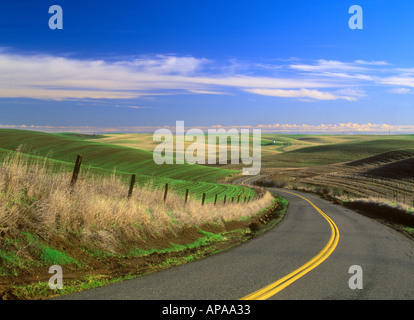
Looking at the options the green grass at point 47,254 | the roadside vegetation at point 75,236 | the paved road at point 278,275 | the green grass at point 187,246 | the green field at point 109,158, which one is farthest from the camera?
the green field at point 109,158

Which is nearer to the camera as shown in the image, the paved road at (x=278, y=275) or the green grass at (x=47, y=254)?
the paved road at (x=278, y=275)

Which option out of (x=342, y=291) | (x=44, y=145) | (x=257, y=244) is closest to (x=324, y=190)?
(x=257, y=244)

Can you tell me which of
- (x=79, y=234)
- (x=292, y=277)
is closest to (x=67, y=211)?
(x=79, y=234)

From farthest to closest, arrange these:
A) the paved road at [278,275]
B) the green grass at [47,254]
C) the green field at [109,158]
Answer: the green field at [109,158], the green grass at [47,254], the paved road at [278,275]

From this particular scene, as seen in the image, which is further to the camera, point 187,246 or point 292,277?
point 187,246

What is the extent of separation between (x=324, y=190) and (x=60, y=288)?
55.3 meters

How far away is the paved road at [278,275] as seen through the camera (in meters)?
6.68

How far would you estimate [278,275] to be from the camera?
830 cm

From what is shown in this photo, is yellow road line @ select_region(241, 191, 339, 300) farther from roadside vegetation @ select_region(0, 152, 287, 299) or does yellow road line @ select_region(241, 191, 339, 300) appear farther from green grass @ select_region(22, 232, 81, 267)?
green grass @ select_region(22, 232, 81, 267)

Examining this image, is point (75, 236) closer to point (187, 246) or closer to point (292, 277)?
point (187, 246)

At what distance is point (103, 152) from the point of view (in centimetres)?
7825

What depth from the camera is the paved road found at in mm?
6684

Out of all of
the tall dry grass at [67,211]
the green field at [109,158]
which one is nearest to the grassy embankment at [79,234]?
the tall dry grass at [67,211]

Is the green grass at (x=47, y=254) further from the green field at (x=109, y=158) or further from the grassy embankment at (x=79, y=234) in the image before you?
the green field at (x=109, y=158)
